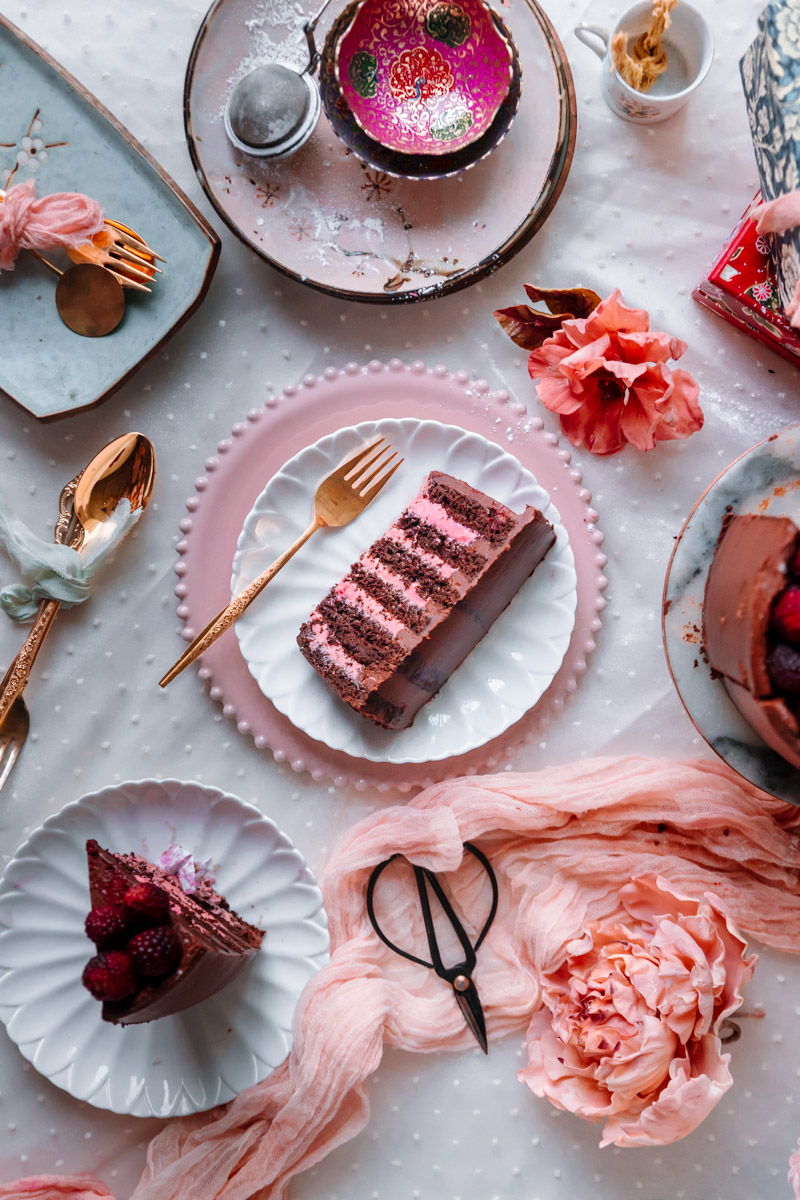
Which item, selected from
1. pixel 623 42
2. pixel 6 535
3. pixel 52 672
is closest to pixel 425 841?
pixel 52 672

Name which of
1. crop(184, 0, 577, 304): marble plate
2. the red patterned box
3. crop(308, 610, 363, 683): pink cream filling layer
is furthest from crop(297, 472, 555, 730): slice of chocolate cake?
the red patterned box

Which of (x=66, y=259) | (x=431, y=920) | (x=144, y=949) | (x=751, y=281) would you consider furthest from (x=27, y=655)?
(x=751, y=281)

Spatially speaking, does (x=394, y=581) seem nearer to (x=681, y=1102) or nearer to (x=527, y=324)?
(x=527, y=324)

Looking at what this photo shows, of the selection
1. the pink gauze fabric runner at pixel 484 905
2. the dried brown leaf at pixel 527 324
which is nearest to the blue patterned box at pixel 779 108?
the dried brown leaf at pixel 527 324

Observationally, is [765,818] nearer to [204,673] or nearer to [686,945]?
[686,945]

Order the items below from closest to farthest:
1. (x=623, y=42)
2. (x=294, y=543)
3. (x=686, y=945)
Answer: (x=686, y=945)
(x=623, y=42)
(x=294, y=543)

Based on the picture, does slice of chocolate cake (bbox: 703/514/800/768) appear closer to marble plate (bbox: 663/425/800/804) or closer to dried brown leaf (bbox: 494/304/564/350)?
marble plate (bbox: 663/425/800/804)
